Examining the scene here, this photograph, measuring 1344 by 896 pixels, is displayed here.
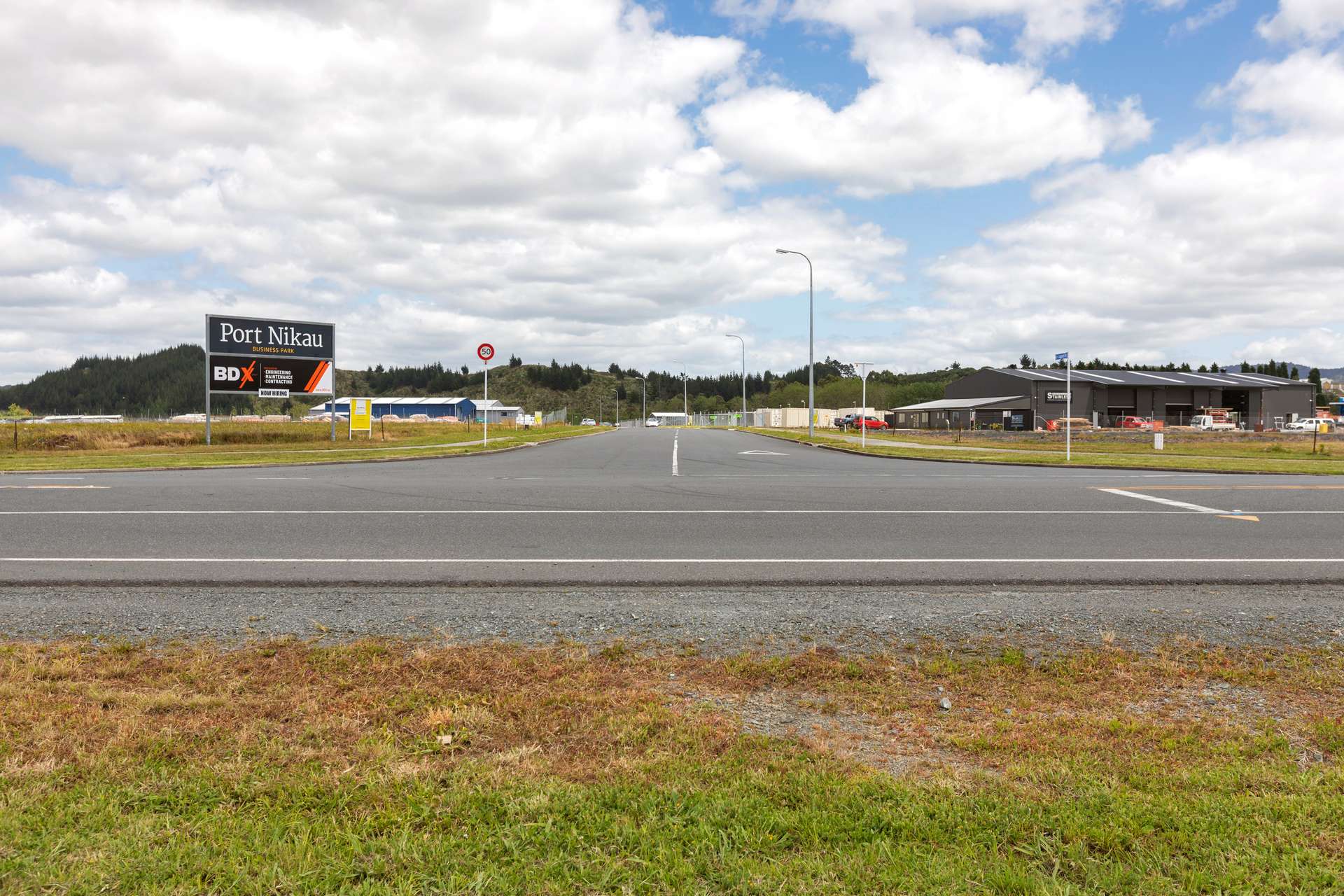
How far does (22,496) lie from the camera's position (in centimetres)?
1424

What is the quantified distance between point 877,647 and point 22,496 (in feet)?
51.1

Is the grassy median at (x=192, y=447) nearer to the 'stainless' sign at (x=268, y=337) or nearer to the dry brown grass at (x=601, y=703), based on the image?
the 'stainless' sign at (x=268, y=337)

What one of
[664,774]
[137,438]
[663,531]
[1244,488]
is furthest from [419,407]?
[664,774]

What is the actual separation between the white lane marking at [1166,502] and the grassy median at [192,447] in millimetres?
22908

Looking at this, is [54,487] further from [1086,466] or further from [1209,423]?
[1209,423]

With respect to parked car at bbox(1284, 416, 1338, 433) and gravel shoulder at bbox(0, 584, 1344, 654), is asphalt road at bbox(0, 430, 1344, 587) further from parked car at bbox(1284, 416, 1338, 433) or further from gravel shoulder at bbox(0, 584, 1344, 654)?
parked car at bbox(1284, 416, 1338, 433)

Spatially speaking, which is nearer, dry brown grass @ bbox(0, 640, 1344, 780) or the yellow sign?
dry brown grass @ bbox(0, 640, 1344, 780)

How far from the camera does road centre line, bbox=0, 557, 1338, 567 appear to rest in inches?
334

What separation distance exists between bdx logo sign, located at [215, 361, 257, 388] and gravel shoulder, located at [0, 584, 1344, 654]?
36452mm

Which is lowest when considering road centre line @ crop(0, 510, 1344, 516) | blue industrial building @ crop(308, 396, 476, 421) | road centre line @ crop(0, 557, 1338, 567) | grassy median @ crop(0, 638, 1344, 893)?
grassy median @ crop(0, 638, 1344, 893)

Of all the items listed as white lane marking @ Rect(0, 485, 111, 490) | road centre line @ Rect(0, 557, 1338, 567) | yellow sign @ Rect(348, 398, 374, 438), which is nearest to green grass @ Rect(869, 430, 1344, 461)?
road centre line @ Rect(0, 557, 1338, 567)

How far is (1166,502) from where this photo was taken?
46.0 ft

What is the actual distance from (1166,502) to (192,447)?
37.0 m

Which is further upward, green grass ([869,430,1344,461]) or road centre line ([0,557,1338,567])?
green grass ([869,430,1344,461])
